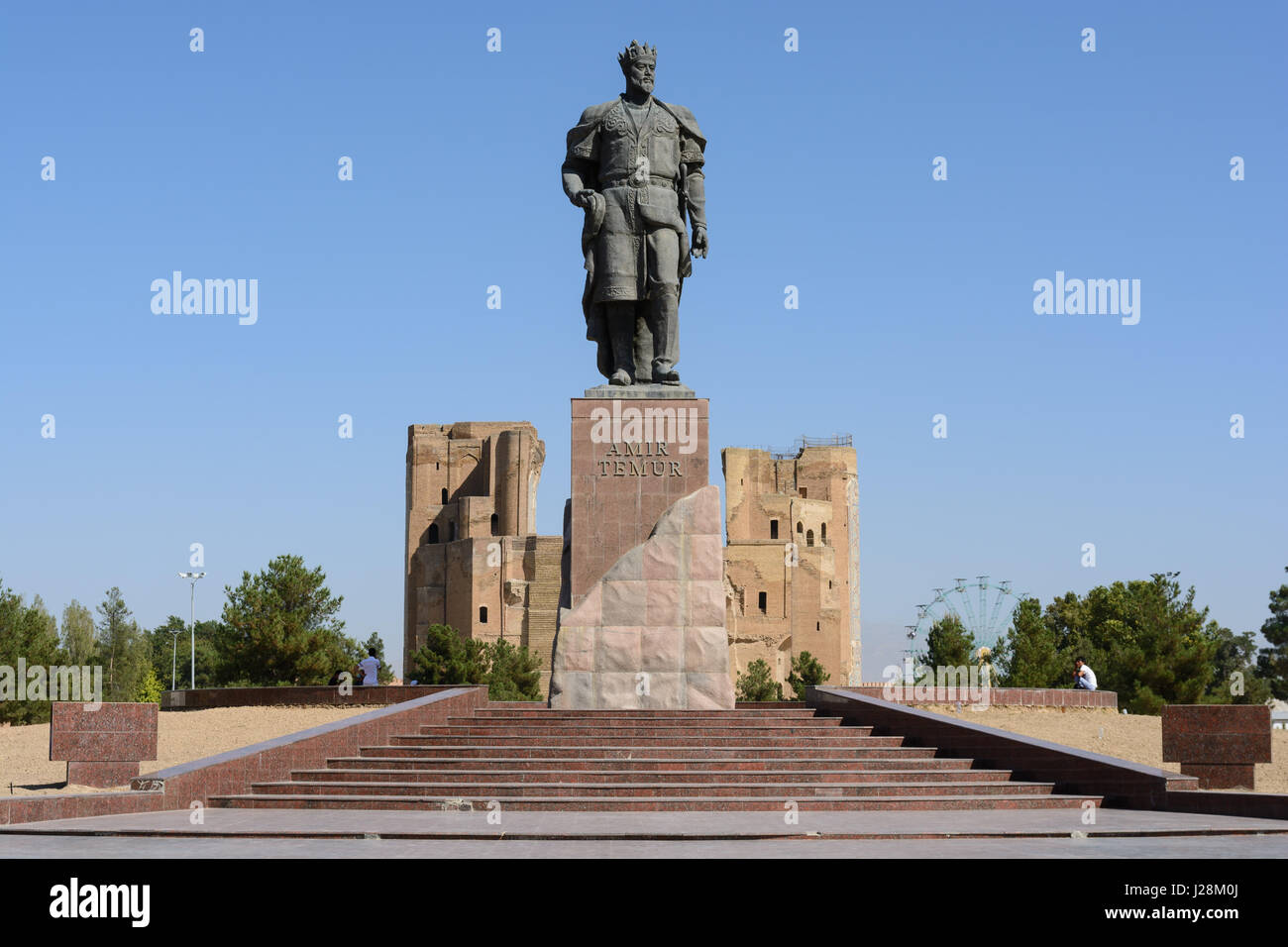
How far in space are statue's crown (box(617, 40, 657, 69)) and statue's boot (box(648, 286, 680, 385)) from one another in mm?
2361

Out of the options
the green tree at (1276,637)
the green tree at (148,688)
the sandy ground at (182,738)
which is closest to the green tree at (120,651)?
the green tree at (148,688)

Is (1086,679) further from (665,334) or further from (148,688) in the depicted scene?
(148,688)

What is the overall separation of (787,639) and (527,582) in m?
13.1

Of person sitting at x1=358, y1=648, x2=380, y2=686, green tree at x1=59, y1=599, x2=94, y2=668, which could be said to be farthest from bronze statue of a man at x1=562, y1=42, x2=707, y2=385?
green tree at x1=59, y1=599, x2=94, y2=668

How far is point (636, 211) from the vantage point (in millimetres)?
14719

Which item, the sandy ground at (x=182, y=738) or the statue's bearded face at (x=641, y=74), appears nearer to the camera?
the sandy ground at (x=182, y=738)

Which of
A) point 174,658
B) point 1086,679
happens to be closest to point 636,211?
point 1086,679

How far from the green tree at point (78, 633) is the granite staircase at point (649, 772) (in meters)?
36.9

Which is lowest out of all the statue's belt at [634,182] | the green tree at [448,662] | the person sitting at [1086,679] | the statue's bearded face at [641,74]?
the green tree at [448,662]

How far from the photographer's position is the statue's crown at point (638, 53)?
14695mm

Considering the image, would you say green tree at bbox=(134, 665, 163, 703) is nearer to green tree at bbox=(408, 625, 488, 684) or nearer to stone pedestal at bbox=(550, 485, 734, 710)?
green tree at bbox=(408, 625, 488, 684)

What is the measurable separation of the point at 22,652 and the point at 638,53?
17321 millimetres

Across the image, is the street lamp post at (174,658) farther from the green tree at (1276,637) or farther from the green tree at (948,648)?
the green tree at (1276,637)
